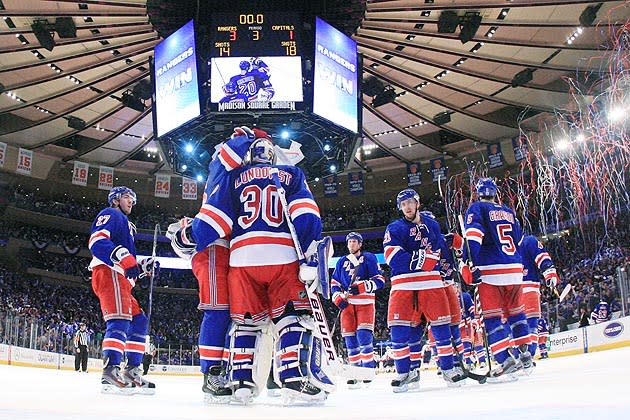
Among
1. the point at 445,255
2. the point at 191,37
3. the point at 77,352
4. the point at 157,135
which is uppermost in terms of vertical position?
the point at 191,37

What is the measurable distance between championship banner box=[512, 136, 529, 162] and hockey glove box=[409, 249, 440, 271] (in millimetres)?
20631

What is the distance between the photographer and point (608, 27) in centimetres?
1784

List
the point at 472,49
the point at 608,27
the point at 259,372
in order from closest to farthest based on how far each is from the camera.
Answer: the point at 259,372, the point at 608,27, the point at 472,49

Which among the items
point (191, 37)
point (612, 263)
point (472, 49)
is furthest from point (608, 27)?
point (191, 37)

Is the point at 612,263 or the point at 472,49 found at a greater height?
the point at 472,49

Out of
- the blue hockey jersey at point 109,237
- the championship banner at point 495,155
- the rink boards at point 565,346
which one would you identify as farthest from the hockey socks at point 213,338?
the championship banner at point 495,155

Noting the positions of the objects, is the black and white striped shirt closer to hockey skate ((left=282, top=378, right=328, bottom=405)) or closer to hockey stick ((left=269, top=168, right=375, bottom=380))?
hockey stick ((left=269, top=168, right=375, bottom=380))

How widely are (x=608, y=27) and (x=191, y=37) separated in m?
11.9

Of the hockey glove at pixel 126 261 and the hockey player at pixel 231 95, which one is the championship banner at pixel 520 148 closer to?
the hockey player at pixel 231 95

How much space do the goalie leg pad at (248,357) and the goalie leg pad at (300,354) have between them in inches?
9.0

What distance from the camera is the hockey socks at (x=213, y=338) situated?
474 cm

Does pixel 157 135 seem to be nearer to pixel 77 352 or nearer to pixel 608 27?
pixel 77 352

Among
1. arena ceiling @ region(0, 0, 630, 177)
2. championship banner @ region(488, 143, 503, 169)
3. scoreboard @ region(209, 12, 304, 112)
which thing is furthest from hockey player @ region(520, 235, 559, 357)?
championship banner @ region(488, 143, 503, 169)

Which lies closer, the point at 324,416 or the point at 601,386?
the point at 324,416
